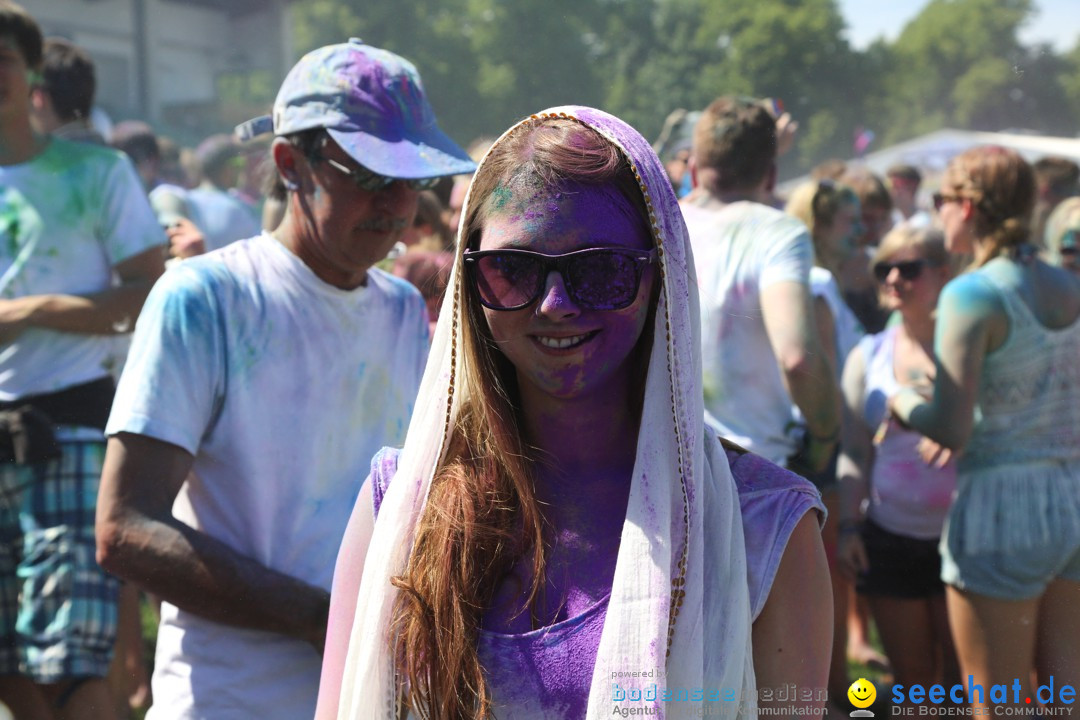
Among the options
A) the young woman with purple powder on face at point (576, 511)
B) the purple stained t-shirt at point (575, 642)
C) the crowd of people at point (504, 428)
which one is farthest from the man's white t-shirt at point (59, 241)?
the purple stained t-shirt at point (575, 642)

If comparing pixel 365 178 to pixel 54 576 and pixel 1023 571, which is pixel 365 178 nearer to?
pixel 54 576

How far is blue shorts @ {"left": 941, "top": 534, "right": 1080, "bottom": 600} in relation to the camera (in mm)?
3457

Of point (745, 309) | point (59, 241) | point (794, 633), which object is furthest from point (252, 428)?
point (745, 309)

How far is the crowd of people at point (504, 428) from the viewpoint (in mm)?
1449

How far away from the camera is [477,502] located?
61.2 inches

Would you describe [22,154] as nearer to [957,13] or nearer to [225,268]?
[225,268]

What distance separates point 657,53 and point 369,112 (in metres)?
2.87

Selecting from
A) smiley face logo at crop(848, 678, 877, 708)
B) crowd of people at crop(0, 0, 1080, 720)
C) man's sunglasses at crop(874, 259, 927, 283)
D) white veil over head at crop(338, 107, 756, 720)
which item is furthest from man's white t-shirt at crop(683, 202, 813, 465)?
white veil over head at crop(338, 107, 756, 720)

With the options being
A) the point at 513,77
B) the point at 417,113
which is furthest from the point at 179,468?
the point at 513,77

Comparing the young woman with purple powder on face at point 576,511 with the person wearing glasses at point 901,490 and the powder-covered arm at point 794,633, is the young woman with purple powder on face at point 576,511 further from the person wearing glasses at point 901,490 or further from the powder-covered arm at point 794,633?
the person wearing glasses at point 901,490

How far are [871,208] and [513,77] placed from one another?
2.34 m

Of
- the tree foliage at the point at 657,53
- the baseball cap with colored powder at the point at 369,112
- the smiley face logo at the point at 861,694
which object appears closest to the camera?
the smiley face logo at the point at 861,694

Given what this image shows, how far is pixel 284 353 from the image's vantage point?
227 centimetres

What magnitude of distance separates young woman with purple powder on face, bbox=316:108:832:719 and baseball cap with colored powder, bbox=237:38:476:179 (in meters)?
0.81
